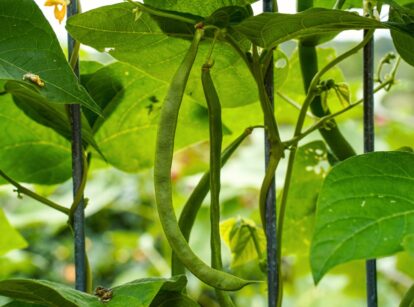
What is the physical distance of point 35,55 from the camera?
2.17 ft

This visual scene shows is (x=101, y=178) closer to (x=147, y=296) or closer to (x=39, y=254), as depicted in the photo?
(x=39, y=254)

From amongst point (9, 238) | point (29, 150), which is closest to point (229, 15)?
point (29, 150)

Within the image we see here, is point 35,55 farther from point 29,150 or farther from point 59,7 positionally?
point 29,150

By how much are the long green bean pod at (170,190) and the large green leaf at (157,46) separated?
11 cm

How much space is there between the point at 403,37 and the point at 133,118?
389 mm

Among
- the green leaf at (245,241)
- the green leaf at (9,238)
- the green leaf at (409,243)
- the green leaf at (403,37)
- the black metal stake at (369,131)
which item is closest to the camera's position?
the green leaf at (409,243)

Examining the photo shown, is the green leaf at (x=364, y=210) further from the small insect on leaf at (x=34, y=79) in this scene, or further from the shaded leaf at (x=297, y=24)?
the small insect on leaf at (x=34, y=79)

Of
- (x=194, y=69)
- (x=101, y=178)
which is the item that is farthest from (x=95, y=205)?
(x=194, y=69)

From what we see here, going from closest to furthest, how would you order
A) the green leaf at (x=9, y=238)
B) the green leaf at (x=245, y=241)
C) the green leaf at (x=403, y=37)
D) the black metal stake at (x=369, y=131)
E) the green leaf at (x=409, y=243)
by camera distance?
the green leaf at (x=409, y=243) < the green leaf at (x=403, y=37) < the black metal stake at (x=369, y=131) < the green leaf at (x=245, y=241) < the green leaf at (x=9, y=238)

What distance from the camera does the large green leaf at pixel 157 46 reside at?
27.2 inches

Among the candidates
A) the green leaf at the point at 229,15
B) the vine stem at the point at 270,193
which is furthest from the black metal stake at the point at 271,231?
the green leaf at the point at 229,15

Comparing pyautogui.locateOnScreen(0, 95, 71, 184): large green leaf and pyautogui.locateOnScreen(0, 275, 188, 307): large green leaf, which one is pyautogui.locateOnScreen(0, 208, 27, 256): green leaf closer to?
pyautogui.locateOnScreen(0, 95, 71, 184): large green leaf

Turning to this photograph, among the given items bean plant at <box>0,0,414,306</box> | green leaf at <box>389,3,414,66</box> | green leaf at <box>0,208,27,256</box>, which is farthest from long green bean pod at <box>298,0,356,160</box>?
green leaf at <box>0,208,27,256</box>

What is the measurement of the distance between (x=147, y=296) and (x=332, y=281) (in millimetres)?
1862
